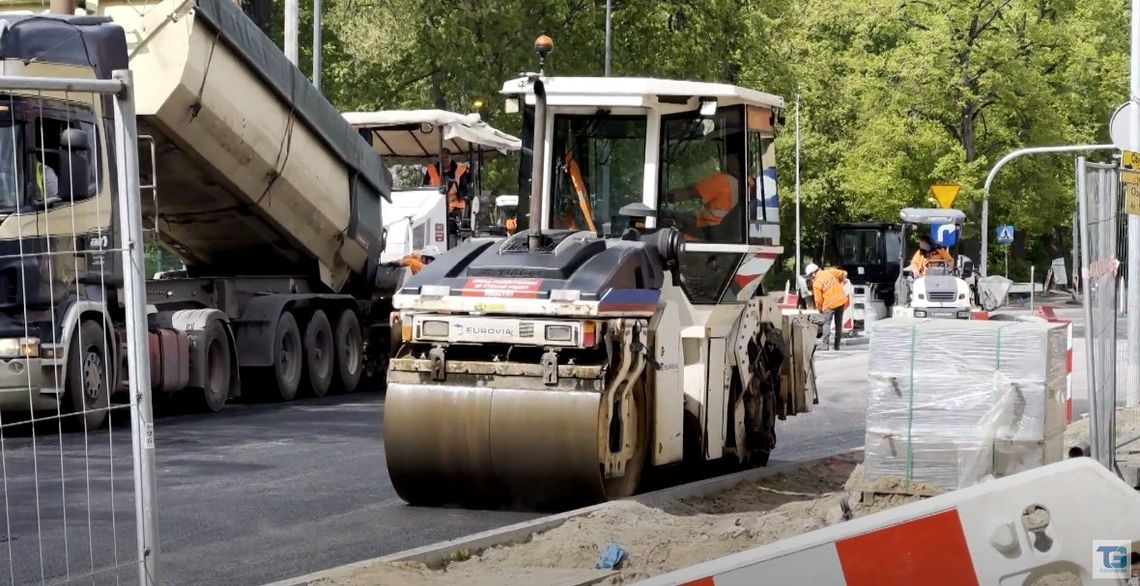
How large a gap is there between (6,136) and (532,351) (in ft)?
11.5

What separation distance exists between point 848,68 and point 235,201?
3921cm

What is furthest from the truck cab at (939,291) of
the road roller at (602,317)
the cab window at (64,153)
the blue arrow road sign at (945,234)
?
the cab window at (64,153)

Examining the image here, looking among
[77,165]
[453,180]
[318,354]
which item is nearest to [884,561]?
[77,165]

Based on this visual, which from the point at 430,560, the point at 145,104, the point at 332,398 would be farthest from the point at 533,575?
the point at 332,398

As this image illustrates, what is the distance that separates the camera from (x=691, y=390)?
36.6ft

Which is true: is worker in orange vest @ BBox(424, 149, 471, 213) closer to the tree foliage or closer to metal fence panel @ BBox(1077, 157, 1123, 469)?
the tree foliage

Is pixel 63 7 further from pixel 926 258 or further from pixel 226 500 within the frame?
pixel 926 258

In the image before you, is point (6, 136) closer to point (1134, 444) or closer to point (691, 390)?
point (691, 390)

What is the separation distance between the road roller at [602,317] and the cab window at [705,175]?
0.04 feet

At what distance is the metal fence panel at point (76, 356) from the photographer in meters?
5.62

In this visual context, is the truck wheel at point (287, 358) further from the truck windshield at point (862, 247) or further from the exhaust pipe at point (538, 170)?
the truck windshield at point (862, 247)

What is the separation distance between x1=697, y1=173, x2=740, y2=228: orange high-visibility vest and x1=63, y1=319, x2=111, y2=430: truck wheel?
3.97 metres

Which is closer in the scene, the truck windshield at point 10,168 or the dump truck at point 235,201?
the truck windshield at point 10,168

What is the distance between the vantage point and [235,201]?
58.3ft
